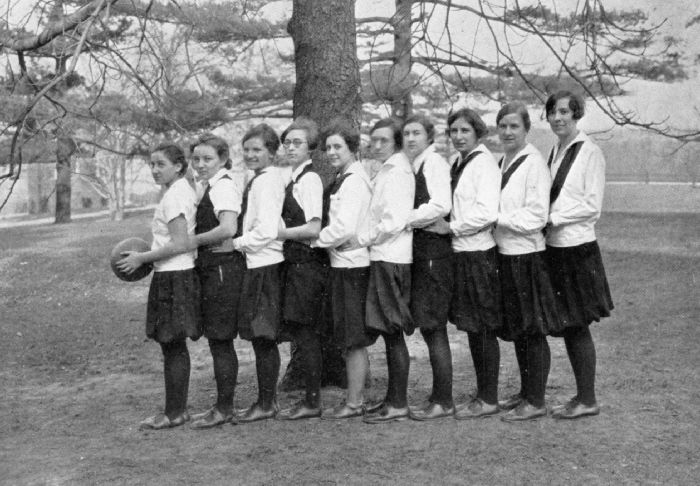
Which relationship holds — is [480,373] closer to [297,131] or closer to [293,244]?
[293,244]

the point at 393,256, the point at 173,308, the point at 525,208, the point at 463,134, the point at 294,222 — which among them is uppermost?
the point at 463,134

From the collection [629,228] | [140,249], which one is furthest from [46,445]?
[629,228]

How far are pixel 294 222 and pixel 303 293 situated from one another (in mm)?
434

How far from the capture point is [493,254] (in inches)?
193

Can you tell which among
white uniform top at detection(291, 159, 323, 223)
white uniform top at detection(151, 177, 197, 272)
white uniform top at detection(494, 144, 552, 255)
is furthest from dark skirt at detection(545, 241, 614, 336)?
white uniform top at detection(151, 177, 197, 272)

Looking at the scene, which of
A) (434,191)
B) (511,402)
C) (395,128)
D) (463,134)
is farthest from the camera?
(511,402)

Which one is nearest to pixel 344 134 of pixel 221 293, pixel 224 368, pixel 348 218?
pixel 348 218

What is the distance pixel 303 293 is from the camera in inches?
194

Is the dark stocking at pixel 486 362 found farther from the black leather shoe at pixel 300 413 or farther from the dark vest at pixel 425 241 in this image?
the black leather shoe at pixel 300 413

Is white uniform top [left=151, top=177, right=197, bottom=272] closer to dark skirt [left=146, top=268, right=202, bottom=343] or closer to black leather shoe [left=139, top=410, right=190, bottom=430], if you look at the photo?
dark skirt [left=146, top=268, right=202, bottom=343]

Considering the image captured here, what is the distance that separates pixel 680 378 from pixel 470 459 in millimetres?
2749

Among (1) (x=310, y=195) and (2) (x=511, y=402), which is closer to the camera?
(1) (x=310, y=195)

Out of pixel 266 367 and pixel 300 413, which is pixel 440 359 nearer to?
pixel 300 413

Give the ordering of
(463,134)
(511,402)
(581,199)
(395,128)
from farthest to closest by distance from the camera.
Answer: (511,402) → (395,128) → (463,134) → (581,199)
